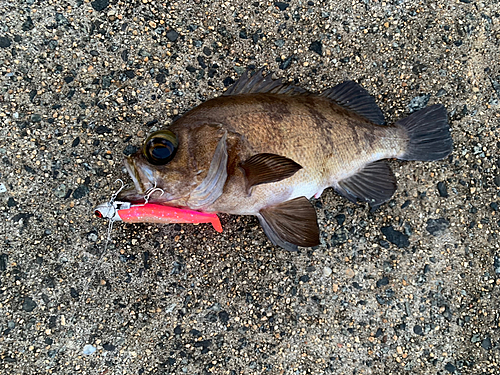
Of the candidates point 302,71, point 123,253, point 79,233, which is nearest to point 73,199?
point 79,233

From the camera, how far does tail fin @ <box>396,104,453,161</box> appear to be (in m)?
2.55

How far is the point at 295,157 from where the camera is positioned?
217 centimetres

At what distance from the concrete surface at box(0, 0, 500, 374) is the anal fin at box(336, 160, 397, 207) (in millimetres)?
182

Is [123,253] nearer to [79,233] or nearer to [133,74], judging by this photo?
[79,233]

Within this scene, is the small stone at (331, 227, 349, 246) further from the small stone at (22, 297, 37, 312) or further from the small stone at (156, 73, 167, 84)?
the small stone at (22, 297, 37, 312)

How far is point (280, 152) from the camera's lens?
213cm

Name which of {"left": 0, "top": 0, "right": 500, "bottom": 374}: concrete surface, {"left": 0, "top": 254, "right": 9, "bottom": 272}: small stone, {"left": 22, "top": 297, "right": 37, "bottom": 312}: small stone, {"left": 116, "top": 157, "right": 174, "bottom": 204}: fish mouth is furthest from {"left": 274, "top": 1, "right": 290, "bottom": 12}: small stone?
{"left": 22, "top": 297, "right": 37, "bottom": 312}: small stone

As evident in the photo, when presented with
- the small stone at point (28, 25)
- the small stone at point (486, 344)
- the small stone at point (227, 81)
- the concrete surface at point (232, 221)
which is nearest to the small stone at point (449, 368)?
the concrete surface at point (232, 221)

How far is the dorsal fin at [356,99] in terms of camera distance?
2514 millimetres

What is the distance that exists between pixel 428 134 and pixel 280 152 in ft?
4.19

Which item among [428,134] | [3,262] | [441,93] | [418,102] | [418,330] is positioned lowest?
[3,262]

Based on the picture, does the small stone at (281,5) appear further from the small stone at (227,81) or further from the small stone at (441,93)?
the small stone at (441,93)

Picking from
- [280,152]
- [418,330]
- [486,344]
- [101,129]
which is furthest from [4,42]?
[486,344]

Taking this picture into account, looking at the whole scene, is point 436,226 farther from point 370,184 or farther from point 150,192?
point 150,192
